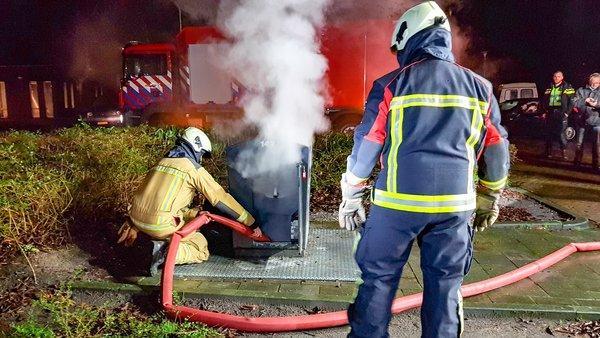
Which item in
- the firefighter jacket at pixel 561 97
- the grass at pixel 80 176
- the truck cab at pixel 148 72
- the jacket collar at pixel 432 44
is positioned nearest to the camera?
the jacket collar at pixel 432 44

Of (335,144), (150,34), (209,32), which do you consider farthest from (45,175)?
(150,34)

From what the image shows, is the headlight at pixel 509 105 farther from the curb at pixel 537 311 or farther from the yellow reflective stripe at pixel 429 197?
the yellow reflective stripe at pixel 429 197

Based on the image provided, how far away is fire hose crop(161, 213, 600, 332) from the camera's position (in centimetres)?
325

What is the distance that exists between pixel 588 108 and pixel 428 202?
337 inches

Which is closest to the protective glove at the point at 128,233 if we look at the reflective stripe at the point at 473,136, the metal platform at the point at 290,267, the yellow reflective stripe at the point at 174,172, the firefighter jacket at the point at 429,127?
the metal platform at the point at 290,267

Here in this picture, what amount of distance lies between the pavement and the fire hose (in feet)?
0.31

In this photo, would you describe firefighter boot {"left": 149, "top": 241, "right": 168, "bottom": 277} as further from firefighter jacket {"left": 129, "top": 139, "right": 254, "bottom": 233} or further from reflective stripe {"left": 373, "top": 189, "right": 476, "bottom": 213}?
reflective stripe {"left": 373, "top": 189, "right": 476, "bottom": 213}

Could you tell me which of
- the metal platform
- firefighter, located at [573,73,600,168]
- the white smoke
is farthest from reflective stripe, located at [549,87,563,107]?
the metal platform

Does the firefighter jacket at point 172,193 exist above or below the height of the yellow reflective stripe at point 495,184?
below

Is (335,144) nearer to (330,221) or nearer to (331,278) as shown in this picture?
(330,221)

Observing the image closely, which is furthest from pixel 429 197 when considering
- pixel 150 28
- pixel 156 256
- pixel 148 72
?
pixel 150 28

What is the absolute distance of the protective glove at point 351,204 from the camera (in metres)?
2.88

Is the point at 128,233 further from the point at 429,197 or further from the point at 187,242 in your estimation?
the point at 429,197

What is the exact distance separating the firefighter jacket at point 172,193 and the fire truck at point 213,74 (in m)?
7.66
